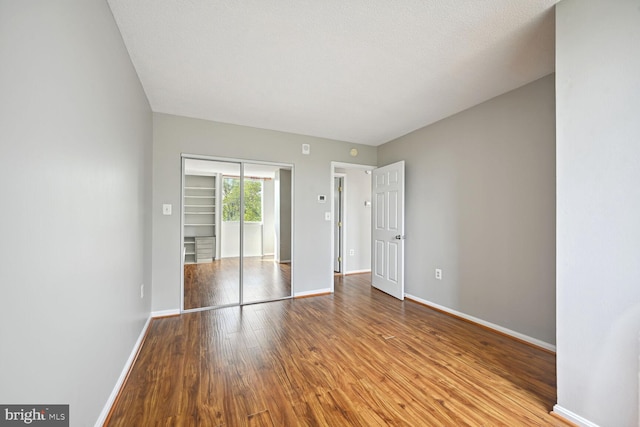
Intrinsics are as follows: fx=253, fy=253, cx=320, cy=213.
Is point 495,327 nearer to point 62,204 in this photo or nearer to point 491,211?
point 491,211

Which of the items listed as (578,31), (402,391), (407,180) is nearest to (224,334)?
(402,391)

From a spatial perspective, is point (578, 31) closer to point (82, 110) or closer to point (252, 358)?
point (82, 110)

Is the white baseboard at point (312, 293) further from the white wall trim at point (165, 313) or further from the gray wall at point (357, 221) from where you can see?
the white wall trim at point (165, 313)

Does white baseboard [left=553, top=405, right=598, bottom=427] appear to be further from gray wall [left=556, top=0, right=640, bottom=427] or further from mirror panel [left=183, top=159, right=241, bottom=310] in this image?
mirror panel [left=183, top=159, right=241, bottom=310]

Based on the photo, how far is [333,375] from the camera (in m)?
1.93

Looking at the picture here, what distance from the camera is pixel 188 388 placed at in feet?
5.86

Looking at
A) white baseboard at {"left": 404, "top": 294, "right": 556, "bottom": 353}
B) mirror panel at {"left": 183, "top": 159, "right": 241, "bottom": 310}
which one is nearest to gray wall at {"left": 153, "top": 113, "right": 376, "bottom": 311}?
mirror panel at {"left": 183, "top": 159, "right": 241, "bottom": 310}

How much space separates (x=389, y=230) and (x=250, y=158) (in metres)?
2.38

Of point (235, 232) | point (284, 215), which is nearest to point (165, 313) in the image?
point (235, 232)

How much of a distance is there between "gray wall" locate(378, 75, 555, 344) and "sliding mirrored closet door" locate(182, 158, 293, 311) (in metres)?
2.00

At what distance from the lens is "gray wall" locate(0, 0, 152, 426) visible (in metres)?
0.75

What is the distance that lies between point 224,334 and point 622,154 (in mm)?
3278
